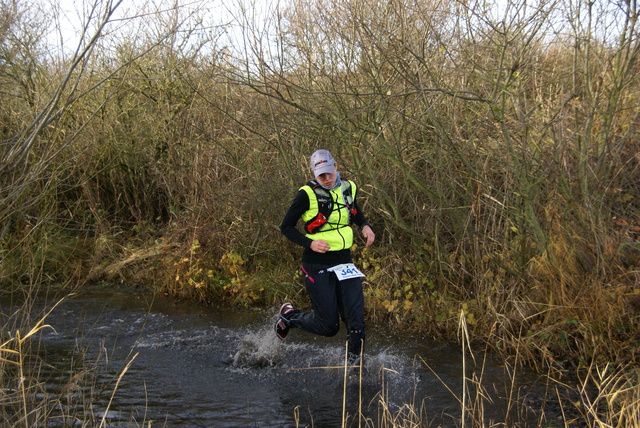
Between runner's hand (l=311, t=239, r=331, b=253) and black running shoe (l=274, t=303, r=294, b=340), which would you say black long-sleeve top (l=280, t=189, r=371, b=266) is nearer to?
runner's hand (l=311, t=239, r=331, b=253)

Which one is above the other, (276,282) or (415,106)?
(415,106)

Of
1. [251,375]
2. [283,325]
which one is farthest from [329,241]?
[251,375]

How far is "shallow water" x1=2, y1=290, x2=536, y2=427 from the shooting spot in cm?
537

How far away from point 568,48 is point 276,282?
486cm

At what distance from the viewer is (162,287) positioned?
1069 cm

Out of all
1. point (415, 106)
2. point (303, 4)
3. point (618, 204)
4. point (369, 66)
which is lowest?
point (618, 204)

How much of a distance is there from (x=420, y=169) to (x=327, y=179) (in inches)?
111

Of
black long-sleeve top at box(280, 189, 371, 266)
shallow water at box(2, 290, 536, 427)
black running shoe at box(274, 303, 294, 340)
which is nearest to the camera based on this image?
shallow water at box(2, 290, 536, 427)

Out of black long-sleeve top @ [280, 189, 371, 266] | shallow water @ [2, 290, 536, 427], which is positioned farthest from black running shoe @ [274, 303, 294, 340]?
black long-sleeve top @ [280, 189, 371, 266]

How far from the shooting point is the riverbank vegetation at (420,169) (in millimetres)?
6410

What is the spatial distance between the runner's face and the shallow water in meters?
1.56

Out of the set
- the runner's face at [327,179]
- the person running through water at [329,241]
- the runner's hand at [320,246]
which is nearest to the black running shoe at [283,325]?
the person running through water at [329,241]

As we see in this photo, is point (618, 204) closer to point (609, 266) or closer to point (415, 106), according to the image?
point (609, 266)

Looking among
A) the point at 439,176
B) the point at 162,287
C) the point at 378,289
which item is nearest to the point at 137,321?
the point at 162,287
